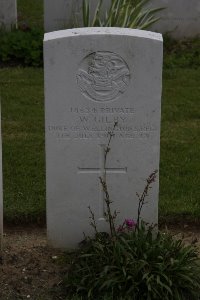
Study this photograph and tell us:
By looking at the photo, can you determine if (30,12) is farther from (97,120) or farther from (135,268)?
(135,268)

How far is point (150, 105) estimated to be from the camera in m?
4.76

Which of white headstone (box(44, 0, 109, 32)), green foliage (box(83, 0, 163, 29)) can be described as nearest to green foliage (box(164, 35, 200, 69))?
green foliage (box(83, 0, 163, 29))

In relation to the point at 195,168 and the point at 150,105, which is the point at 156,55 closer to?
the point at 150,105

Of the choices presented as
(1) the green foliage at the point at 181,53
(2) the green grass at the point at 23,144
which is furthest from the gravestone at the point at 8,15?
(1) the green foliage at the point at 181,53

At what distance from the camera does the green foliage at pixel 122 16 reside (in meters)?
9.71

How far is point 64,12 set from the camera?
10703 mm

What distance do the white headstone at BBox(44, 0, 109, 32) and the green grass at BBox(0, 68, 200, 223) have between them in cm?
130

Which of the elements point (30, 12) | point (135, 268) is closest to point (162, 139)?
point (135, 268)

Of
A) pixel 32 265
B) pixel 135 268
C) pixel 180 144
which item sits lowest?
pixel 32 265

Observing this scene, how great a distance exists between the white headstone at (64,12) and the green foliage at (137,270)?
21.3 ft

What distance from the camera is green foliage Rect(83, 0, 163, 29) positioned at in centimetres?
971

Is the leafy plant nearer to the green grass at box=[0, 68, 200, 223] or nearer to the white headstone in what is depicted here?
the green grass at box=[0, 68, 200, 223]

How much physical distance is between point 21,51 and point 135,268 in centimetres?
610

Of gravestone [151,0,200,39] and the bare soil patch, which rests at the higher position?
gravestone [151,0,200,39]
